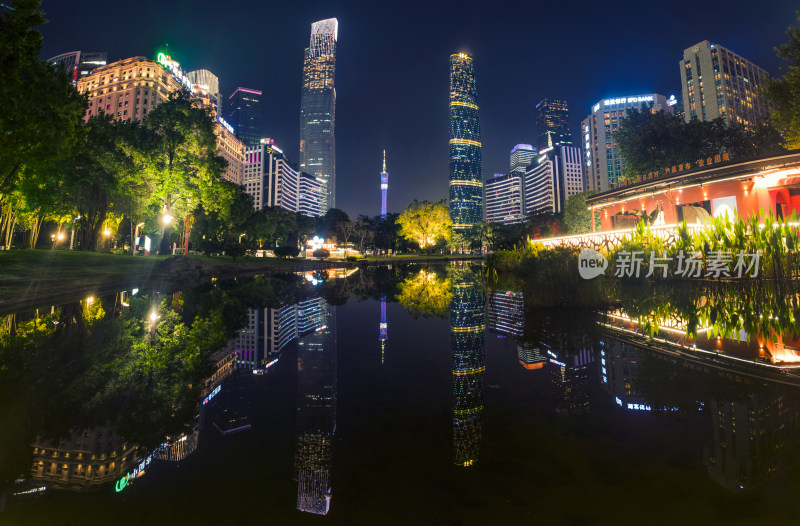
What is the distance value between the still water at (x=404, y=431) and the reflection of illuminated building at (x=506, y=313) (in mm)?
945

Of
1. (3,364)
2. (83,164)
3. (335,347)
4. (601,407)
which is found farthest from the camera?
(83,164)

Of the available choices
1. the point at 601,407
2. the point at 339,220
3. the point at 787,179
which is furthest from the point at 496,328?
the point at 339,220

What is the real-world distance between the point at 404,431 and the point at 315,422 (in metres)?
0.79

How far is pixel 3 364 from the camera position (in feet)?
15.0

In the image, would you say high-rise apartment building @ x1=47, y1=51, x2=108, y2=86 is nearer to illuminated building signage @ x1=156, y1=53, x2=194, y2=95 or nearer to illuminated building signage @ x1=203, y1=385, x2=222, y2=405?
illuminated building signage @ x1=156, y1=53, x2=194, y2=95

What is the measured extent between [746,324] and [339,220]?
82620mm

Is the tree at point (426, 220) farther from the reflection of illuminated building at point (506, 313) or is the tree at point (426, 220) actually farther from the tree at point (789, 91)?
the reflection of illuminated building at point (506, 313)

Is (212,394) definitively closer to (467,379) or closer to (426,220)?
(467,379)

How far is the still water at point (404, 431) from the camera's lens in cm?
185

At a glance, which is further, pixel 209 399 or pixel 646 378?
pixel 646 378

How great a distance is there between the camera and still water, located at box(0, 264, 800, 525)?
1.85m

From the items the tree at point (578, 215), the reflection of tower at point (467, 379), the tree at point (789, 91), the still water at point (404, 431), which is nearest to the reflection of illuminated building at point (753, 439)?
the still water at point (404, 431)

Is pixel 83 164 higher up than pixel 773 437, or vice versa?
pixel 83 164

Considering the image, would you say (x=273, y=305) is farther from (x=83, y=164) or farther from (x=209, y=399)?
(x=83, y=164)
